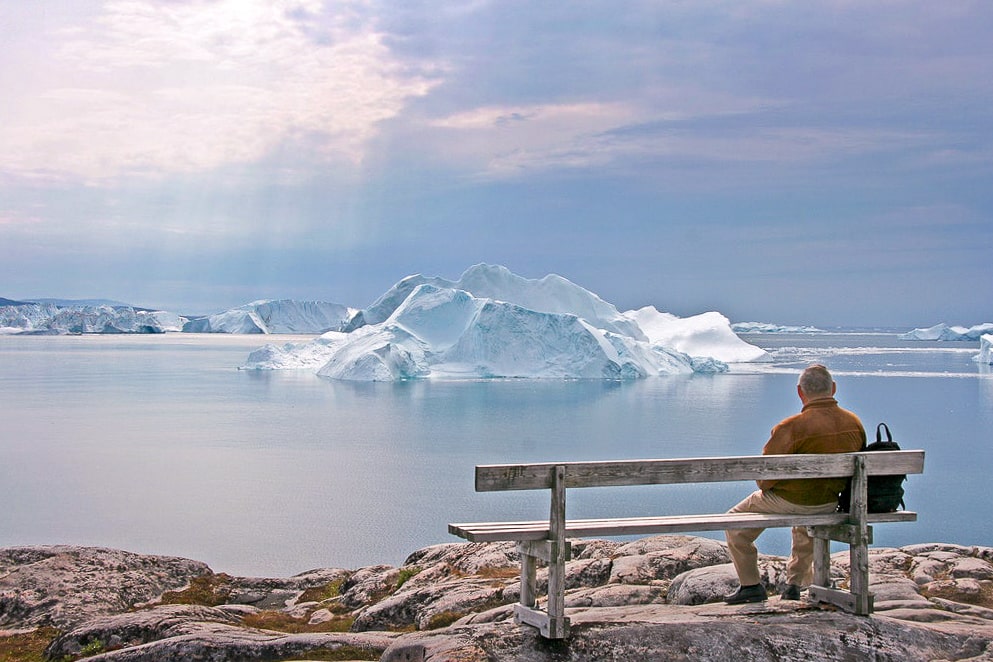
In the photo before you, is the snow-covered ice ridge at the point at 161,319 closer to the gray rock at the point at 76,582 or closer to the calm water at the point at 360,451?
the calm water at the point at 360,451

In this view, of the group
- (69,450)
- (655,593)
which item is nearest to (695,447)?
(69,450)

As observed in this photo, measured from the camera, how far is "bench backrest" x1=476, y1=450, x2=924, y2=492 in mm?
4414

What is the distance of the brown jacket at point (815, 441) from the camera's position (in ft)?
16.9

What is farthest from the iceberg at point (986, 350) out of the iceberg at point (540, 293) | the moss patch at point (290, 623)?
the moss patch at point (290, 623)

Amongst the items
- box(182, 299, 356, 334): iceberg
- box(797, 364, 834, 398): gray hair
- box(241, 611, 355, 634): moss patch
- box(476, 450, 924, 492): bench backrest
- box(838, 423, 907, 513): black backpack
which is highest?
box(182, 299, 356, 334): iceberg

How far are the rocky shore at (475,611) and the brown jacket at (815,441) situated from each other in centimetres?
65

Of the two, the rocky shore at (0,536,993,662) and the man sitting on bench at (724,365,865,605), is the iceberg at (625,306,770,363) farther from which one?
the man sitting on bench at (724,365,865,605)

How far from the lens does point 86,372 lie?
2336 inches

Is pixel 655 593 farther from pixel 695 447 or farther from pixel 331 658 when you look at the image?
pixel 695 447

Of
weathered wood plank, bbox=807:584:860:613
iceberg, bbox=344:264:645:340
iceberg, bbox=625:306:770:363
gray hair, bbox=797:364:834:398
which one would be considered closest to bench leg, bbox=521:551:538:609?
weathered wood plank, bbox=807:584:860:613

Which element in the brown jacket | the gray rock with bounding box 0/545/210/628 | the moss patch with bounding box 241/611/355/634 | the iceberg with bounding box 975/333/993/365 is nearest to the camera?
the brown jacket

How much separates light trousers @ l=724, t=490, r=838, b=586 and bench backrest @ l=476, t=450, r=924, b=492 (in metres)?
Result: 0.28

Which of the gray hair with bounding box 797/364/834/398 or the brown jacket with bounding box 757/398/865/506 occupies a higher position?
the gray hair with bounding box 797/364/834/398

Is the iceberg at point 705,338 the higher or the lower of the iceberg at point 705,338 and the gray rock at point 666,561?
the higher
